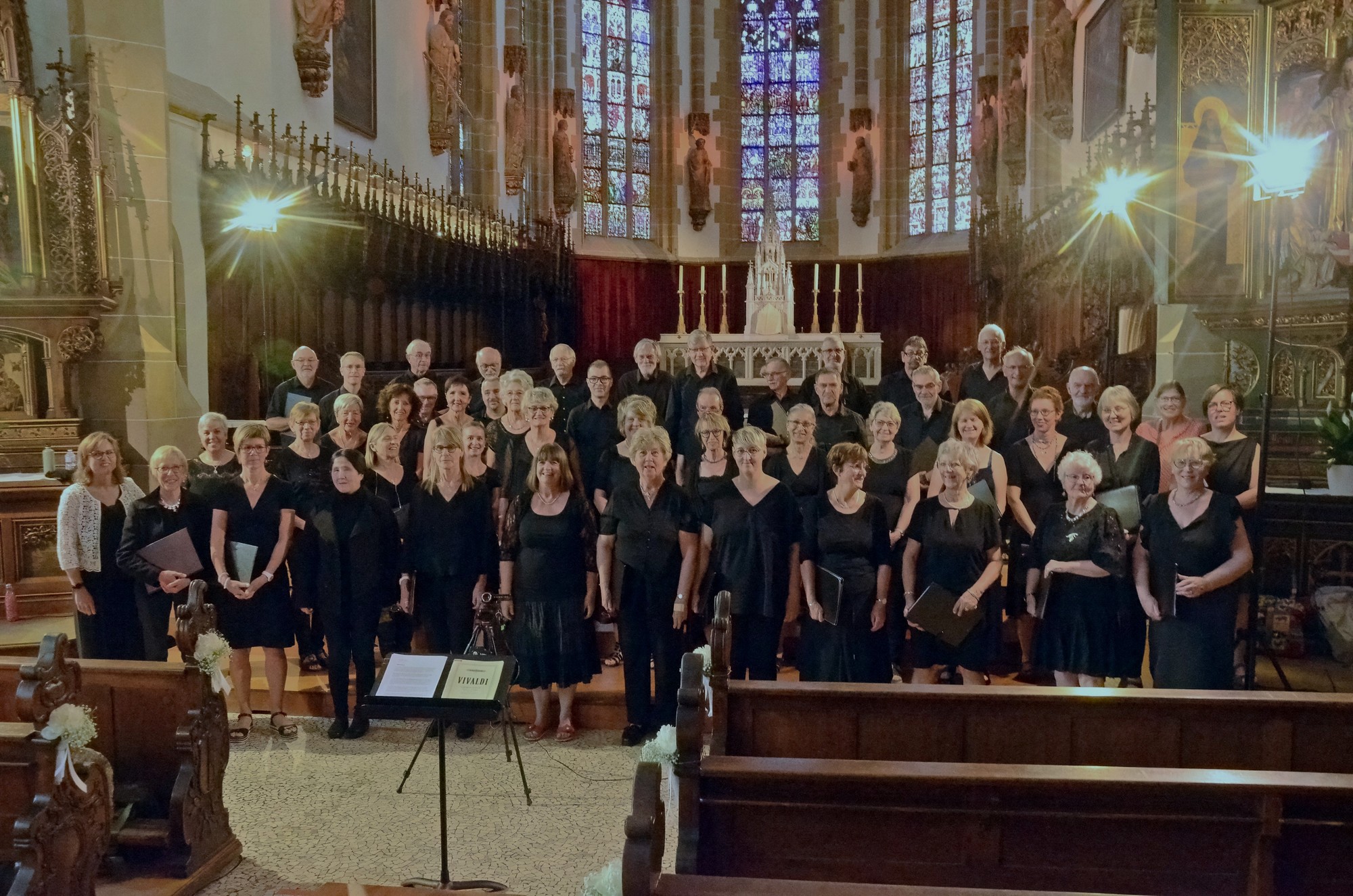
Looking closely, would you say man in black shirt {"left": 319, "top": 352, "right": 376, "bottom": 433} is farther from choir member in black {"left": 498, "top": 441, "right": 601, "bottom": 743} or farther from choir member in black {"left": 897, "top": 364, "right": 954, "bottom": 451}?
choir member in black {"left": 897, "top": 364, "right": 954, "bottom": 451}

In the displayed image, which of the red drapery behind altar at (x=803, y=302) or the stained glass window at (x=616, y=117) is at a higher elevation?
the stained glass window at (x=616, y=117)

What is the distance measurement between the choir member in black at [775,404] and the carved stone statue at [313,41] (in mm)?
5980

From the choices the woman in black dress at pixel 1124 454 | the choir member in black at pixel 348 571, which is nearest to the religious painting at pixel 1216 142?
the woman in black dress at pixel 1124 454

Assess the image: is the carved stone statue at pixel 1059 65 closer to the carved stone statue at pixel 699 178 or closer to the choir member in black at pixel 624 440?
the carved stone statue at pixel 699 178

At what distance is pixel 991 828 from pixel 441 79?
41.9 feet

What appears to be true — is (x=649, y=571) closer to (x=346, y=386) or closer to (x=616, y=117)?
(x=346, y=386)

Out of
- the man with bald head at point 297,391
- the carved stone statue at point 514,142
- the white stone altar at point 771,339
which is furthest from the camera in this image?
the carved stone statue at point 514,142

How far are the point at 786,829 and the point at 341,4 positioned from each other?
31.6 ft

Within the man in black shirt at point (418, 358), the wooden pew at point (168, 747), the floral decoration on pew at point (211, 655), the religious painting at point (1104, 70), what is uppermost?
the religious painting at point (1104, 70)

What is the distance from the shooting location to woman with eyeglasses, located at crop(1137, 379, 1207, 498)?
16.2ft

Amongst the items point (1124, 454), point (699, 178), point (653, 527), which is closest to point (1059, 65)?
point (699, 178)

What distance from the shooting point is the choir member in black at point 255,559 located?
15.4 feet

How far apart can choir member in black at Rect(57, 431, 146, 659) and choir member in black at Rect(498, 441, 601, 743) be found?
69.0 inches

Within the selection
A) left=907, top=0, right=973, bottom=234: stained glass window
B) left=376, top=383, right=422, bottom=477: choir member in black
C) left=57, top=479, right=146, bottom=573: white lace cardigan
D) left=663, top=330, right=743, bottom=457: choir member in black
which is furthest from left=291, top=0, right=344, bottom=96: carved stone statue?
left=907, top=0, right=973, bottom=234: stained glass window
